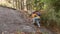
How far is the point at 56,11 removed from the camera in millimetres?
9547

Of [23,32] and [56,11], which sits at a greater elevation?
[56,11]

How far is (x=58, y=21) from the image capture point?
9.55 metres

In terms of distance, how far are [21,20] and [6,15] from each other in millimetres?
962

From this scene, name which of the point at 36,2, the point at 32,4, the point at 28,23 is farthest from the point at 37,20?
the point at 32,4

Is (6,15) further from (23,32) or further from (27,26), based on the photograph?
(23,32)

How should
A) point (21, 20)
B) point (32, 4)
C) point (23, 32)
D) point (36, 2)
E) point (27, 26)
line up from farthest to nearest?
point (32, 4) < point (36, 2) < point (21, 20) < point (27, 26) < point (23, 32)

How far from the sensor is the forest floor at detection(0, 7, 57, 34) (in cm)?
846

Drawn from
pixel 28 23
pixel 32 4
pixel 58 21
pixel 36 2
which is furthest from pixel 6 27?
pixel 32 4

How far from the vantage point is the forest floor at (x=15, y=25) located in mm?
8459

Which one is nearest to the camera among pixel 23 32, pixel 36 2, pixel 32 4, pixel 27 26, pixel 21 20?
pixel 23 32

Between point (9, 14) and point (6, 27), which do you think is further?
point (9, 14)

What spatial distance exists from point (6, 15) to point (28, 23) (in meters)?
1.45

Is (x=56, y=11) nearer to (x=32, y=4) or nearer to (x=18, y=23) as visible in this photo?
(x=18, y=23)

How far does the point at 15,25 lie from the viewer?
9266mm
